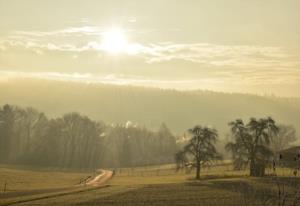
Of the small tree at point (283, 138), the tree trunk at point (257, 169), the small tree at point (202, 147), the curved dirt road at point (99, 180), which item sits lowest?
the curved dirt road at point (99, 180)

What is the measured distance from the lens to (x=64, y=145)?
157 m

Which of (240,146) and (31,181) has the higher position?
(240,146)

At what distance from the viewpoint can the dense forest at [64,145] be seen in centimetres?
15175

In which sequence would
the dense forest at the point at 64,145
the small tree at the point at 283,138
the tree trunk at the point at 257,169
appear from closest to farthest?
the tree trunk at the point at 257,169
the dense forest at the point at 64,145
the small tree at the point at 283,138

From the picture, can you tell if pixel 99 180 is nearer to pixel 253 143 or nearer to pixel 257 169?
pixel 257 169

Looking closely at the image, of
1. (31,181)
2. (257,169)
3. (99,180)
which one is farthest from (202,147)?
(31,181)

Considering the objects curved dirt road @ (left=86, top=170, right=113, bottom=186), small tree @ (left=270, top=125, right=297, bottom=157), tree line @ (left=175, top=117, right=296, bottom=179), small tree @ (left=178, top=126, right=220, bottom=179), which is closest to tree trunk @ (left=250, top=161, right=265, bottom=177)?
tree line @ (left=175, top=117, right=296, bottom=179)

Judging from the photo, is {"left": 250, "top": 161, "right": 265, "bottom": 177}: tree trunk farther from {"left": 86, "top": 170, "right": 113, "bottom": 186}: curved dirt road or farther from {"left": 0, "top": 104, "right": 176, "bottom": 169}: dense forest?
{"left": 0, "top": 104, "right": 176, "bottom": 169}: dense forest

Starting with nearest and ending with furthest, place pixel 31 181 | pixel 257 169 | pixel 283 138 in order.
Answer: pixel 257 169, pixel 31 181, pixel 283 138

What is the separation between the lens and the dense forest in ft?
498

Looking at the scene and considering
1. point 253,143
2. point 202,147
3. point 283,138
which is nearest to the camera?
point 253,143

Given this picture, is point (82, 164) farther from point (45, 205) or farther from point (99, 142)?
point (45, 205)

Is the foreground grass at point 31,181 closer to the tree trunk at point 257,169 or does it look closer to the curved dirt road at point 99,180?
the curved dirt road at point 99,180

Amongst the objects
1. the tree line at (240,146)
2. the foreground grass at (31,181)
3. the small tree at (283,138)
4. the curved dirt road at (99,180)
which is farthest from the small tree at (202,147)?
the small tree at (283,138)
